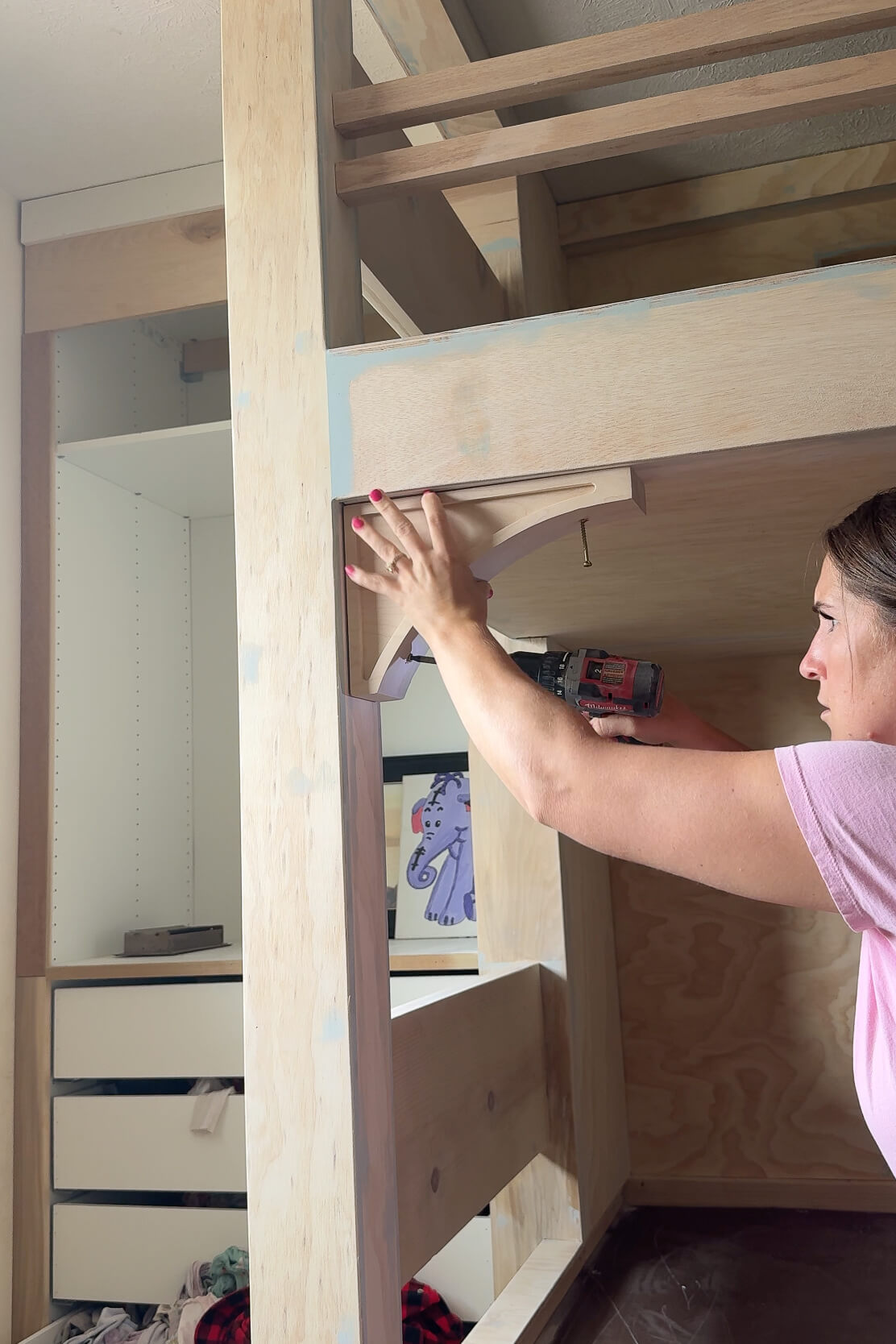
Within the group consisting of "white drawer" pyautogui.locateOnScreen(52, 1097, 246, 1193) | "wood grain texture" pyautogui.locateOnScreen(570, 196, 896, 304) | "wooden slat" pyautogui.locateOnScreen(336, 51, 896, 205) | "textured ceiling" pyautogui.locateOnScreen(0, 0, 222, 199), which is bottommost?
"white drawer" pyautogui.locateOnScreen(52, 1097, 246, 1193)

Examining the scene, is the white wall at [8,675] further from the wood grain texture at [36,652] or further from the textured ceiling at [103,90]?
the textured ceiling at [103,90]

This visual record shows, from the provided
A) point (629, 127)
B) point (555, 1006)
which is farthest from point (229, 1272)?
point (629, 127)

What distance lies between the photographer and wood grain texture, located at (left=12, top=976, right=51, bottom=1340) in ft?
6.66

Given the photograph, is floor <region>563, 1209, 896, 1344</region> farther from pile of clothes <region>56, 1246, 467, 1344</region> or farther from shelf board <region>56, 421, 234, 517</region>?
shelf board <region>56, 421, 234, 517</region>

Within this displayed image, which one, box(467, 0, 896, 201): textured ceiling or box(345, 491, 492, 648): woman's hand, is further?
box(467, 0, 896, 201): textured ceiling

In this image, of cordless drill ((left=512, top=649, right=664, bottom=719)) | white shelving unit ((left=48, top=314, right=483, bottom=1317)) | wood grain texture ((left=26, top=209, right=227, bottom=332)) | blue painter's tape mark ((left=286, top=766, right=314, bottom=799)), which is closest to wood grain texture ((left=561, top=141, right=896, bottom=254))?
wood grain texture ((left=26, top=209, right=227, bottom=332))

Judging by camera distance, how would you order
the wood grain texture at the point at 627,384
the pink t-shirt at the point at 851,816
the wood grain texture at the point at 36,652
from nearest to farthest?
the pink t-shirt at the point at 851,816, the wood grain texture at the point at 627,384, the wood grain texture at the point at 36,652

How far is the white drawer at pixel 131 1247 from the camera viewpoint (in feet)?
6.55

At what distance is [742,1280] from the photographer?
1.66 meters

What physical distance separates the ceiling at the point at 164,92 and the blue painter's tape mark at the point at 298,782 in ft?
4.33

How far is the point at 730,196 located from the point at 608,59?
1203mm

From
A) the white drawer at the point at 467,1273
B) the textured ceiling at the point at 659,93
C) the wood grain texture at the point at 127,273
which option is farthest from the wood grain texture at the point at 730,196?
the white drawer at the point at 467,1273

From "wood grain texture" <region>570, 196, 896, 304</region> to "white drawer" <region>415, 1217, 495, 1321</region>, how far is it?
1.72 metres

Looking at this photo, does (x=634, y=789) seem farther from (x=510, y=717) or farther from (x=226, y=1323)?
(x=226, y=1323)
